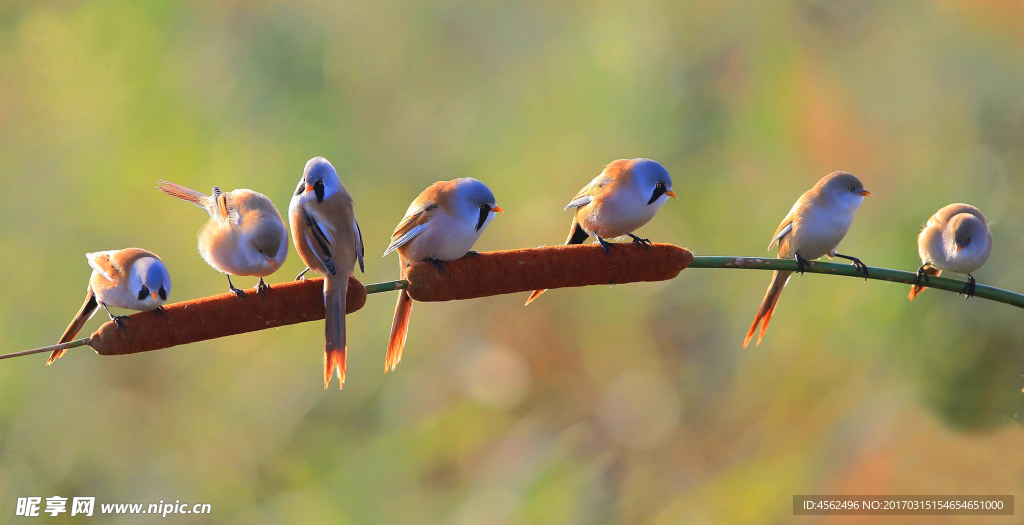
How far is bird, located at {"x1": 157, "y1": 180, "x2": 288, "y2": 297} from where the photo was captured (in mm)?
1928

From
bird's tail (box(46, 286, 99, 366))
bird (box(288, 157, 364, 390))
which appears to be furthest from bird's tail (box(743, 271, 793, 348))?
bird's tail (box(46, 286, 99, 366))

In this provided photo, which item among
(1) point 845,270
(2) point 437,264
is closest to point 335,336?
(2) point 437,264

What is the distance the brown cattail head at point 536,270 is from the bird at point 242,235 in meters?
0.41

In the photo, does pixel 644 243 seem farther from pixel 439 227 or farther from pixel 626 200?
pixel 439 227

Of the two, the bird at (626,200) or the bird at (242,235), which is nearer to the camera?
the bird at (242,235)

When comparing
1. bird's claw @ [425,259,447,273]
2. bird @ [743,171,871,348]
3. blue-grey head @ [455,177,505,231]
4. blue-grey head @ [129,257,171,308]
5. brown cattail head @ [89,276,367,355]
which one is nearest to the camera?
brown cattail head @ [89,276,367,355]

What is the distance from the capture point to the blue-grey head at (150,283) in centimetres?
174

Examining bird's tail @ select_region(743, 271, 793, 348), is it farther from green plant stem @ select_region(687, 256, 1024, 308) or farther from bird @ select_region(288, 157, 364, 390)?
bird @ select_region(288, 157, 364, 390)

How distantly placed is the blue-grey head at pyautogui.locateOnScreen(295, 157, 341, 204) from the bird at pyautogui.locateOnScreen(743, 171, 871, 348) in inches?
54.4

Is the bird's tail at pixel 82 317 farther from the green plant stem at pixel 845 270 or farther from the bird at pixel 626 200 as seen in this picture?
the green plant stem at pixel 845 270

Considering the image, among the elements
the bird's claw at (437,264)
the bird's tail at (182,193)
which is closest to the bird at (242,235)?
the bird's tail at (182,193)

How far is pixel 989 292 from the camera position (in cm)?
203

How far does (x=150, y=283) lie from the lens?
1.75 metres

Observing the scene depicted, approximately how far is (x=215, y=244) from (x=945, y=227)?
2210mm
